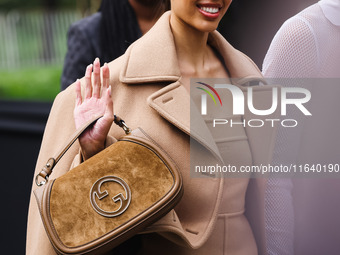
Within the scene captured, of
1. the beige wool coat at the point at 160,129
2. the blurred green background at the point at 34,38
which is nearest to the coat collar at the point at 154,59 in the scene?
the beige wool coat at the point at 160,129

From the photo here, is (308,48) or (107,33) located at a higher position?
(308,48)

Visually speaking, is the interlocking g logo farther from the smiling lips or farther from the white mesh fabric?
the white mesh fabric

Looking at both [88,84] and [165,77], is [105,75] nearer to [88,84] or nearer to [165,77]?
[88,84]

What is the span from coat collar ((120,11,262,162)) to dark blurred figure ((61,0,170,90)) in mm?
1001

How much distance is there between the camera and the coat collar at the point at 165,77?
5.93 feet

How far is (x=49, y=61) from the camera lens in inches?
436

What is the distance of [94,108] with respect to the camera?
1.73 meters

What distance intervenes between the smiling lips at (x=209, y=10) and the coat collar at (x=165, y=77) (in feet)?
0.47

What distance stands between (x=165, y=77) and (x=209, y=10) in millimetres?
255

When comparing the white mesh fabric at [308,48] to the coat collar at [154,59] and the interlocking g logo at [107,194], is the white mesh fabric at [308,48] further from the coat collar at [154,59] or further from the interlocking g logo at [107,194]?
the interlocking g logo at [107,194]

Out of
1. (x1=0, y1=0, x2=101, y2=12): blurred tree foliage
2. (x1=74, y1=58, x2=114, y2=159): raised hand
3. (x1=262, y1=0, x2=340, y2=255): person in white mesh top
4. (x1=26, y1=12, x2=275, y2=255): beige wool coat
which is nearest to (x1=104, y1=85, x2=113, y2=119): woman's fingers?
(x1=74, y1=58, x2=114, y2=159): raised hand

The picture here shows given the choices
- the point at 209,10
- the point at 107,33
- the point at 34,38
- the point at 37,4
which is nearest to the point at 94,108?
the point at 209,10

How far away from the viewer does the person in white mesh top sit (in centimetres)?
213

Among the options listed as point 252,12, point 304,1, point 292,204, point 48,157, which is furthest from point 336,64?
point 48,157
